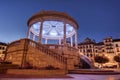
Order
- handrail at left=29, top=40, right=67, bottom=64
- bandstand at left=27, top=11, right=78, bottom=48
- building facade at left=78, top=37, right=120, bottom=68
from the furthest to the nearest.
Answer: building facade at left=78, top=37, right=120, bottom=68, bandstand at left=27, top=11, right=78, bottom=48, handrail at left=29, top=40, right=67, bottom=64

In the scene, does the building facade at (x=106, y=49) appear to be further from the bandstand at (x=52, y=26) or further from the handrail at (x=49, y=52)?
the handrail at (x=49, y=52)

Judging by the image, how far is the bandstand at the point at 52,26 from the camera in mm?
20566

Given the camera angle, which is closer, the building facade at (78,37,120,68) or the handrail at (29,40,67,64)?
the handrail at (29,40,67,64)

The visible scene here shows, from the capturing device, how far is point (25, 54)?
13758 mm

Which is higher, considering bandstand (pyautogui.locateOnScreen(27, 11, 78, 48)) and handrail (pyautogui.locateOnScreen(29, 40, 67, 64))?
bandstand (pyautogui.locateOnScreen(27, 11, 78, 48))

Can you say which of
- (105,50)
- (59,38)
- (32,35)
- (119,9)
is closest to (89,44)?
(105,50)

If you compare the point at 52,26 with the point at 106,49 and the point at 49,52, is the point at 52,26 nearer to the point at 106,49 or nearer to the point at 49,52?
the point at 49,52

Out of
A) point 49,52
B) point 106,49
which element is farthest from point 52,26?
point 106,49

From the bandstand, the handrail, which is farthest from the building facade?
the handrail

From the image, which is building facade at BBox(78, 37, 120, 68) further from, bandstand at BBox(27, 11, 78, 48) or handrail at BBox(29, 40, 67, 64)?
handrail at BBox(29, 40, 67, 64)

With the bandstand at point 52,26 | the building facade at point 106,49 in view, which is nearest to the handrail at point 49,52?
the bandstand at point 52,26

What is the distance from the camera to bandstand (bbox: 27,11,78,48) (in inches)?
810

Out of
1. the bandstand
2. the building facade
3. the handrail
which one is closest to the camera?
the handrail

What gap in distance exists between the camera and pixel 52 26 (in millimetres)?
26047
